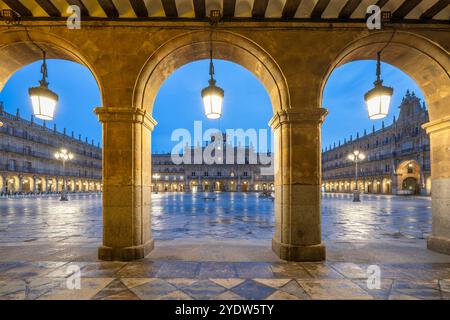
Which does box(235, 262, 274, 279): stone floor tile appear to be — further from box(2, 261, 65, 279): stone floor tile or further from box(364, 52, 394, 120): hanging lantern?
box(364, 52, 394, 120): hanging lantern

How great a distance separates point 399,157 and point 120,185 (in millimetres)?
53248

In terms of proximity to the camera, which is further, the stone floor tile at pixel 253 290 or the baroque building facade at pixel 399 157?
the baroque building facade at pixel 399 157

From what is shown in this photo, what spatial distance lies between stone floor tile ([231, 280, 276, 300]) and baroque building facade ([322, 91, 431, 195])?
45.2 meters

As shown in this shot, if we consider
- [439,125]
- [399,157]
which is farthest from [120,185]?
[399,157]

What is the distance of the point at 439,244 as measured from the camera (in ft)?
16.4

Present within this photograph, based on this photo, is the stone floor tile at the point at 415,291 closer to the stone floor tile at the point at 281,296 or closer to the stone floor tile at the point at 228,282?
the stone floor tile at the point at 281,296

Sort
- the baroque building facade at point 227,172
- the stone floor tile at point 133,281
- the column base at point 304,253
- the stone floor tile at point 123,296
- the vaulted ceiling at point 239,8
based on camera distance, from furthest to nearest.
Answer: the baroque building facade at point 227,172 < the column base at point 304,253 < the vaulted ceiling at point 239,8 < the stone floor tile at point 133,281 < the stone floor tile at point 123,296

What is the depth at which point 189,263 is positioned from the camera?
4270mm

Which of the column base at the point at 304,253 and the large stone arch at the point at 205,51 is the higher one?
the large stone arch at the point at 205,51

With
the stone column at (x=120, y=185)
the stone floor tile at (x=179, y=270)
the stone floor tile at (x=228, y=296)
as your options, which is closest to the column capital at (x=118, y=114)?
the stone column at (x=120, y=185)

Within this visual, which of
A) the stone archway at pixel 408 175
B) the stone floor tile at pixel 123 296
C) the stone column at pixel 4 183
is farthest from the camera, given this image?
the stone archway at pixel 408 175

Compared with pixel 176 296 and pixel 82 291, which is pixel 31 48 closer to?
pixel 82 291

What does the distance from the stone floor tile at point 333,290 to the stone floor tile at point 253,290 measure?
1.72ft

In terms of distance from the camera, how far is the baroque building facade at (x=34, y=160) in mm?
43188
